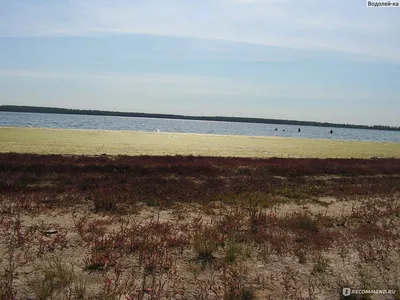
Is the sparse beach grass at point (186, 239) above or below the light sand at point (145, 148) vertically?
below

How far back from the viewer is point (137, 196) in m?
10.9

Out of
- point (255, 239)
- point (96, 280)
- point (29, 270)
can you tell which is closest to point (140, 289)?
point (96, 280)

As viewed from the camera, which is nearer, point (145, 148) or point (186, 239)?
point (186, 239)

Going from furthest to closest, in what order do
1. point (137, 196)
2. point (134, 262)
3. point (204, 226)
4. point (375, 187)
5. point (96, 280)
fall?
point (375, 187) < point (137, 196) < point (204, 226) < point (134, 262) < point (96, 280)

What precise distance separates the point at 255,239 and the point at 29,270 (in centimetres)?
435

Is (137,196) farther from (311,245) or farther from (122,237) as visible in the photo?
(311,245)

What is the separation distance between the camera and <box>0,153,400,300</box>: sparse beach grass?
17.2 feet

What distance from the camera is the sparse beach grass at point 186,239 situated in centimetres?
523

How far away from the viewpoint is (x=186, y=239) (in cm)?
712

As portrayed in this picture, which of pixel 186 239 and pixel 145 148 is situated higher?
pixel 145 148

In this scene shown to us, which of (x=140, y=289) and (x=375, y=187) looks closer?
(x=140, y=289)

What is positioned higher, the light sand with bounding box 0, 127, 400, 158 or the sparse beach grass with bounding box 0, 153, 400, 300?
the light sand with bounding box 0, 127, 400, 158

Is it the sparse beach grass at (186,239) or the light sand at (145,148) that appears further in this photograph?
the light sand at (145,148)

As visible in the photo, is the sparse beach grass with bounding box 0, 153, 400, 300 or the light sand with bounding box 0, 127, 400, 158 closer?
the sparse beach grass with bounding box 0, 153, 400, 300
